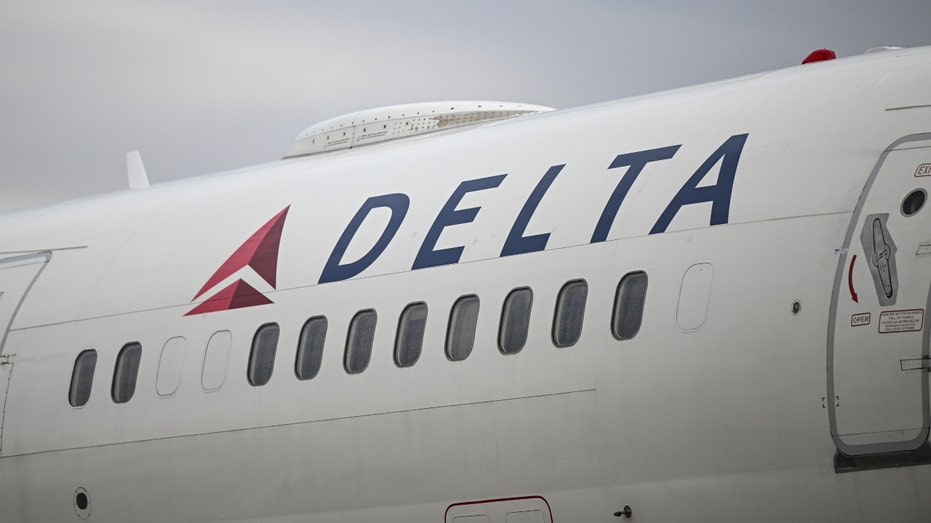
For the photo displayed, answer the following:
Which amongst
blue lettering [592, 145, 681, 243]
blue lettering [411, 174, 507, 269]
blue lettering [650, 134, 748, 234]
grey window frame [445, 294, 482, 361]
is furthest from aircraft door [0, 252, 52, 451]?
blue lettering [650, 134, 748, 234]

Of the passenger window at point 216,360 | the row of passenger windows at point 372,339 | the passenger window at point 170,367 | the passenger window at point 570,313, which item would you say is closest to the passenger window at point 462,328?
the row of passenger windows at point 372,339

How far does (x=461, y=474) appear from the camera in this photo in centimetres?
1120

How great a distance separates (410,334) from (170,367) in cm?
334

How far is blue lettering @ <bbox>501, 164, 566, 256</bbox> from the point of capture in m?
11.4

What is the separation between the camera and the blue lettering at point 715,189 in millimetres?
10289

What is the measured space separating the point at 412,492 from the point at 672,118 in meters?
4.28

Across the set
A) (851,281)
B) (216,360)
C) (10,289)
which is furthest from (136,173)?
(851,281)

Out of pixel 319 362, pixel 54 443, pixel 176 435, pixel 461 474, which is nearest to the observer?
pixel 461 474

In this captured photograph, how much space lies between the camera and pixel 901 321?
8977 mm

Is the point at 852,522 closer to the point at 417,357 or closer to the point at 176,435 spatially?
the point at 417,357

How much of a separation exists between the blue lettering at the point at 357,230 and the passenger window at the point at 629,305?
299 cm

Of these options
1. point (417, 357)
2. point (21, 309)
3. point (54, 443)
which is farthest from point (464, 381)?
point (21, 309)

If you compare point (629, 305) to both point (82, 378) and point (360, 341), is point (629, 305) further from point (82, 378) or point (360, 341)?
point (82, 378)

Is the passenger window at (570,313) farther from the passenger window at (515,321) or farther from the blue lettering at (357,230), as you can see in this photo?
the blue lettering at (357,230)
